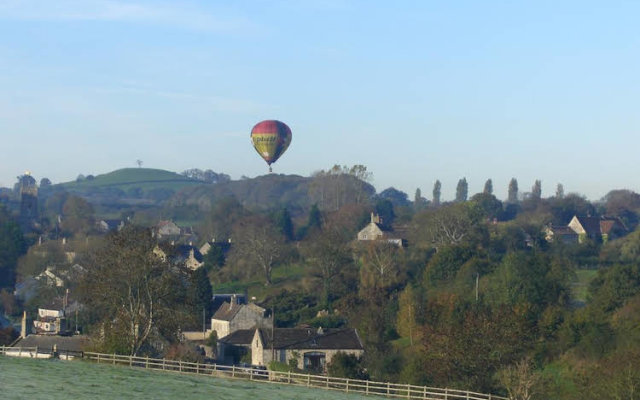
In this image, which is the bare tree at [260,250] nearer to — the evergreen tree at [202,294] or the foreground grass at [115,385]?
the evergreen tree at [202,294]

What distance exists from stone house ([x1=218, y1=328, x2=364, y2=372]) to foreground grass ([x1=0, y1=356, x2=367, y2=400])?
79.0ft

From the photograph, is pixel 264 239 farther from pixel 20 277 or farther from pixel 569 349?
pixel 569 349

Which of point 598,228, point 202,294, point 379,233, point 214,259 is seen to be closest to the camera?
point 202,294

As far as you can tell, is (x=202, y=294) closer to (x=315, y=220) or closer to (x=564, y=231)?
(x=315, y=220)

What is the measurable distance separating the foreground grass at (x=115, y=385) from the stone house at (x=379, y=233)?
7570 centimetres

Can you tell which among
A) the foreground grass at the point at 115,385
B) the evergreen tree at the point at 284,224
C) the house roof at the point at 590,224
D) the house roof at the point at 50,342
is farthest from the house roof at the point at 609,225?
the foreground grass at the point at 115,385

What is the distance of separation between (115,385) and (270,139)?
113 meters

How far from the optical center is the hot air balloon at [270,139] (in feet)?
517

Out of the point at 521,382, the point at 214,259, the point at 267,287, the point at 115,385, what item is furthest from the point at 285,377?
the point at 214,259

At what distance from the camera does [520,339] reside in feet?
192

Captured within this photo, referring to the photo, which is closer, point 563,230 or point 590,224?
point 563,230

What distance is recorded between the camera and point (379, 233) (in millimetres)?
137750

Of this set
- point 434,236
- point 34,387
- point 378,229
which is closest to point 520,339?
point 34,387

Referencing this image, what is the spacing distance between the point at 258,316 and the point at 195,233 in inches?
4047
